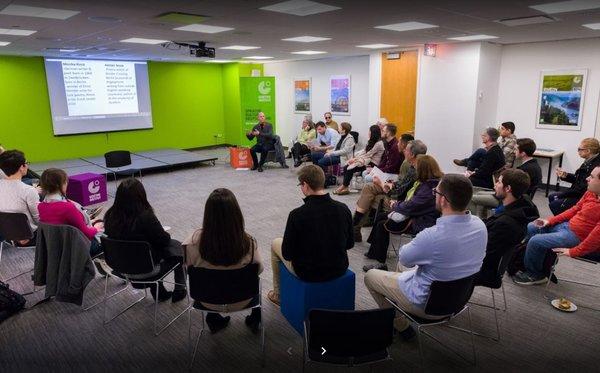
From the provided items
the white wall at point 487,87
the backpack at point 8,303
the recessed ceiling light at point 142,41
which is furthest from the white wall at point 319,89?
the backpack at point 8,303

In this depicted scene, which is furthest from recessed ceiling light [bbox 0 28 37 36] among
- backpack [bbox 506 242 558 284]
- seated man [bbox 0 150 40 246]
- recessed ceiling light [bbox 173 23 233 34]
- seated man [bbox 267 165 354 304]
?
backpack [bbox 506 242 558 284]

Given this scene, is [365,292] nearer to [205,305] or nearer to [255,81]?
[205,305]

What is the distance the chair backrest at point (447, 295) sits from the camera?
2.51m

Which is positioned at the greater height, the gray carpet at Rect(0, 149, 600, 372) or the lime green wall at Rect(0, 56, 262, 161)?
the lime green wall at Rect(0, 56, 262, 161)

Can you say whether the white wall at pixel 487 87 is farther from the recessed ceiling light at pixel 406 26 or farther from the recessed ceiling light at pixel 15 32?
the recessed ceiling light at pixel 15 32

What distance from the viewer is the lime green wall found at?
32.0ft

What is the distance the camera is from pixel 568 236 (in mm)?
3674

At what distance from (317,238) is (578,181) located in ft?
13.7

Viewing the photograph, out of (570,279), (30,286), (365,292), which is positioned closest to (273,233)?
(365,292)

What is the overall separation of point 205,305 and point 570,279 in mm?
3609

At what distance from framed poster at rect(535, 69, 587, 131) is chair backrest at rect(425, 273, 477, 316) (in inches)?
244

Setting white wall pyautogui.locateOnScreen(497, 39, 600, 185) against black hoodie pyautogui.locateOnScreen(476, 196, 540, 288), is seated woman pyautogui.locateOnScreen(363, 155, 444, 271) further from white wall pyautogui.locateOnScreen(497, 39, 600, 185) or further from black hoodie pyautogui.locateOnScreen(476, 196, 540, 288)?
white wall pyautogui.locateOnScreen(497, 39, 600, 185)

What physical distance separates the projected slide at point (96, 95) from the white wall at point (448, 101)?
7.31m

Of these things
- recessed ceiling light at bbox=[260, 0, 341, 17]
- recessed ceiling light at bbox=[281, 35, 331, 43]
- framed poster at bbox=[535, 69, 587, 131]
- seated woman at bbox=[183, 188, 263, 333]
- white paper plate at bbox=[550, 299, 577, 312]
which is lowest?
white paper plate at bbox=[550, 299, 577, 312]
